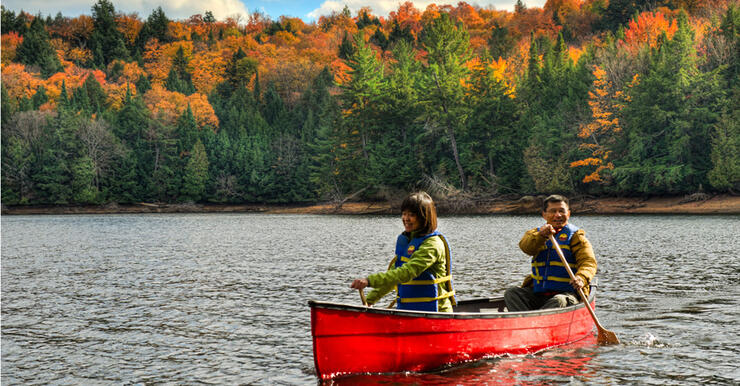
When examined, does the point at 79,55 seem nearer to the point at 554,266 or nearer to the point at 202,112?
the point at 202,112

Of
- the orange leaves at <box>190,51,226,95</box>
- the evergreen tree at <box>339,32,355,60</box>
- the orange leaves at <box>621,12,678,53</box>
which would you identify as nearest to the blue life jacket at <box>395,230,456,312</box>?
the orange leaves at <box>621,12,678,53</box>

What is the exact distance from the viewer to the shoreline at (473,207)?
55.6 m

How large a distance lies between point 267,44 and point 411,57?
6151 cm

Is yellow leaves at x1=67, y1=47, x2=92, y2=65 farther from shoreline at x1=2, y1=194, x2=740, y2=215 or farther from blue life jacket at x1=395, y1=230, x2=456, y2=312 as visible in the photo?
blue life jacket at x1=395, y1=230, x2=456, y2=312

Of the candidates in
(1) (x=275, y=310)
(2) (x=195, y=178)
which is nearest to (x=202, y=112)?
(2) (x=195, y=178)

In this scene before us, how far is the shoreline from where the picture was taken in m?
55.6

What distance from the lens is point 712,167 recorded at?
56750 mm

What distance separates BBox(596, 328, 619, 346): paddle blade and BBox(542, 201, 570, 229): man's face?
2267 millimetres

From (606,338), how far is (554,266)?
1829 millimetres

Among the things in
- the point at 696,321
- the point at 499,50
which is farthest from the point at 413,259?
the point at 499,50

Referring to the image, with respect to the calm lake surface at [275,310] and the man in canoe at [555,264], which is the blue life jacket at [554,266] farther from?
the calm lake surface at [275,310]

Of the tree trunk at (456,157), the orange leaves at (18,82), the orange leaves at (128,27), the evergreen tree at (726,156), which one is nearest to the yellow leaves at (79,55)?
the orange leaves at (128,27)

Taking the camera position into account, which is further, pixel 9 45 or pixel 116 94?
pixel 9 45

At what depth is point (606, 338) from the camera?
38.9 feet
